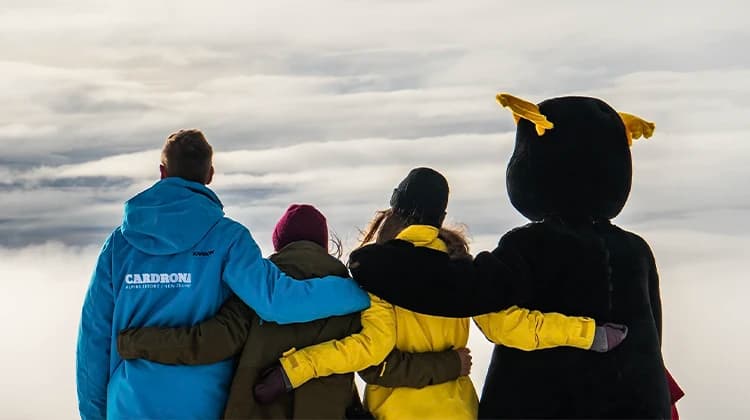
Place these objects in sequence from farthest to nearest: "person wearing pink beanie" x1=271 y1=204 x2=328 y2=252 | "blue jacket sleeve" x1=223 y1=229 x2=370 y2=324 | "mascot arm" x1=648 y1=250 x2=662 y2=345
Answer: "mascot arm" x1=648 y1=250 x2=662 y2=345 → "person wearing pink beanie" x1=271 y1=204 x2=328 y2=252 → "blue jacket sleeve" x1=223 y1=229 x2=370 y2=324

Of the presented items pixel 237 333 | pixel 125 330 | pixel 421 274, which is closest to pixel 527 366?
pixel 421 274

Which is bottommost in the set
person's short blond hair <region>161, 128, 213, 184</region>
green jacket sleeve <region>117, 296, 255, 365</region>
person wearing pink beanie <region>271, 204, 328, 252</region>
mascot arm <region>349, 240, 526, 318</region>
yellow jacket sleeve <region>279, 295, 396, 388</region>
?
yellow jacket sleeve <region>279, 295, 396, 388</region>

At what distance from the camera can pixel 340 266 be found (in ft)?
13.9

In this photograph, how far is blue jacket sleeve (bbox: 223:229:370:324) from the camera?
156 inches

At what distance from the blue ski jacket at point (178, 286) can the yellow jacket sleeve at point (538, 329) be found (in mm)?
621

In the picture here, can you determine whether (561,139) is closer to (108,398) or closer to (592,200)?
(592,200)

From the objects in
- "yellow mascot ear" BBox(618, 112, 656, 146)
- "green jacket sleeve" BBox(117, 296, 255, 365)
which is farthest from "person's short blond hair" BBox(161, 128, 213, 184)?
"yellow mascot ear" BBox(618, 112, 656, 146)

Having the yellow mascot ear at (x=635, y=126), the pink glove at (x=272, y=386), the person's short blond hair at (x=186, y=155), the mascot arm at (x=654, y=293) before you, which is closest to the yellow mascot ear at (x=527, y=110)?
the yellow mascot ear at (x=635, y=126)

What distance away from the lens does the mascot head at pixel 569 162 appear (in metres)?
4.35

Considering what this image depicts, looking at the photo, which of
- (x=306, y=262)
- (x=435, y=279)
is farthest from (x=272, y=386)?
(x=435, y=279)

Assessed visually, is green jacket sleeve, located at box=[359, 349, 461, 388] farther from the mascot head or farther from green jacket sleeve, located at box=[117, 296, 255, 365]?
the mascot head

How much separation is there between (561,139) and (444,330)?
41.6 inches

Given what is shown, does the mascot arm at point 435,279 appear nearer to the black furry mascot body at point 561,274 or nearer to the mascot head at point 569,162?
the black furry mascot body at point 561,274

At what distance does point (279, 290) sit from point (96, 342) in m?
0.90
